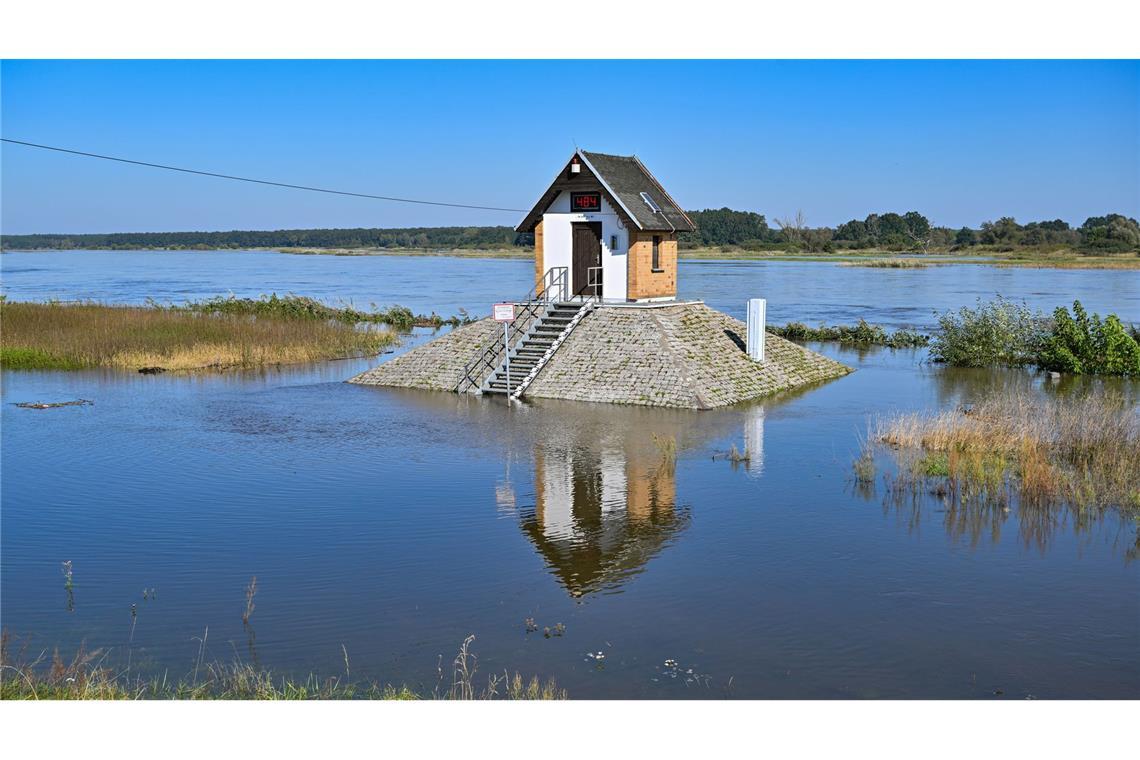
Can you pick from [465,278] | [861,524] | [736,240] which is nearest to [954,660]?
[861,524]

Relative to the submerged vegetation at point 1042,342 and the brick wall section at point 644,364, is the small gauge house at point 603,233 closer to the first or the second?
the brick wall section at point 644,364

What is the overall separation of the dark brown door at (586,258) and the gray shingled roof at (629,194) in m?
1.16

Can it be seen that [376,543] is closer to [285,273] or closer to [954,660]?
[954,660]

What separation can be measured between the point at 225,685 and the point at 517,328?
68.5 feet

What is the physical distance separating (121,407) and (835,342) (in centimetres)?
2934

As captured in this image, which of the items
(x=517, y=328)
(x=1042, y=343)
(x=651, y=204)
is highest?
(x=651, y=204)

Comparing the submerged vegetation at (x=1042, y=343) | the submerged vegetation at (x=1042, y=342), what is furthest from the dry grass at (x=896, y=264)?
the submerged vegetation at (x=1042, y=343)

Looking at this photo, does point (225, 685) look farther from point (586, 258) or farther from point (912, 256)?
point (912, 256)

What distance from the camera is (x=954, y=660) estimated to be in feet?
36.3

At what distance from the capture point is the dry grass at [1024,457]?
17.4 meters

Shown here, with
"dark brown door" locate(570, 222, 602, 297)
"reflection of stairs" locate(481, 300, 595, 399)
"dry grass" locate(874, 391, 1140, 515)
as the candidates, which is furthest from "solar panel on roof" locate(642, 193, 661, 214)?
"dry grass" locate(874, 391, 1140, 515)

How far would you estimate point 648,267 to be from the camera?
30.8m

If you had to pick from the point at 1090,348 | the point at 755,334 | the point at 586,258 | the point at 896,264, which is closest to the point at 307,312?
the point at 586,258

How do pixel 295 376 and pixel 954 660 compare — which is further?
pixel 295 376
